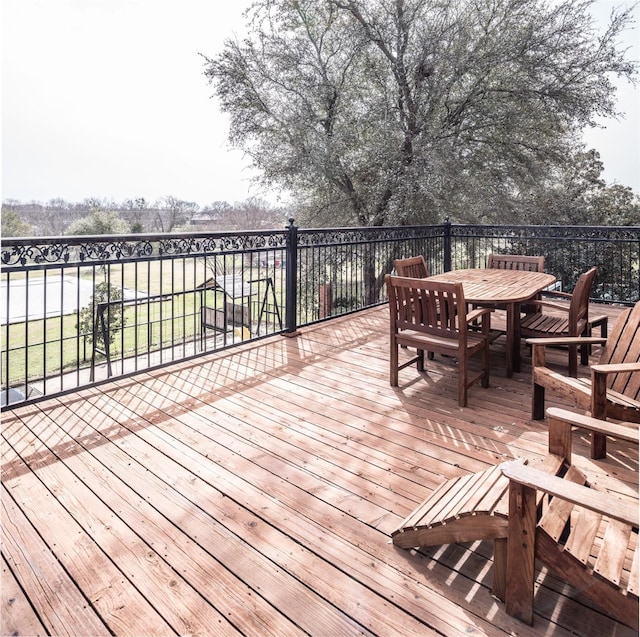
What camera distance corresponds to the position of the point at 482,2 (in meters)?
8.02

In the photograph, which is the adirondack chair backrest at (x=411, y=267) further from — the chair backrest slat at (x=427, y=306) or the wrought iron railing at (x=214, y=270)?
the wrought iron railing at (x=214, y=270)

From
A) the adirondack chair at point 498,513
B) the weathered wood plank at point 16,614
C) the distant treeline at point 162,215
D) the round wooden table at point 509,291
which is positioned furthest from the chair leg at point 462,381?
the distant treeline at point 162,215

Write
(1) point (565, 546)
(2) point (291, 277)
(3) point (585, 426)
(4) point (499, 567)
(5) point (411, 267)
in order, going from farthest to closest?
(2) point (291, 277) < (5) point (411, 267) < (3) point (585, 426) < (4) point (499, 567) < (1) point (565, 546)

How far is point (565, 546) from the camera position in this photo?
1.36 m

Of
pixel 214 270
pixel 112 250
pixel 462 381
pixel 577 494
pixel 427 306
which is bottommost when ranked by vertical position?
pixel 462 381

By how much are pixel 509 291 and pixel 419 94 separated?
6654 millimetres

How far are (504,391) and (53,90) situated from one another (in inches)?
513

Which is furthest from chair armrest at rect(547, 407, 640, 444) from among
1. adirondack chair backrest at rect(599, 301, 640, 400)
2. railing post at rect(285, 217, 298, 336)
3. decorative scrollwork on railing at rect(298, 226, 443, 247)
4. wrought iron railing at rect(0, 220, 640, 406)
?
decorative scrollwork on railing at rect(298, 226, 443, 247)

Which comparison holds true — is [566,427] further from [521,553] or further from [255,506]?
[255,506]

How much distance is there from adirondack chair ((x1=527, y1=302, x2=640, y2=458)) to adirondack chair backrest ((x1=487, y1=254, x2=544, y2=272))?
207 cm

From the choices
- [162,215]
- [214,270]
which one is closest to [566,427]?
[214,270]

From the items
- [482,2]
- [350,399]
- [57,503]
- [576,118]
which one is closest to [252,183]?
[482,2]

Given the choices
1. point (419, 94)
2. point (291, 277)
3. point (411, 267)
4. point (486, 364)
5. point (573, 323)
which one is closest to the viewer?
point (486, 364)

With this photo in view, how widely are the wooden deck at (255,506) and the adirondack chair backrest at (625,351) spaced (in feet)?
1.13
